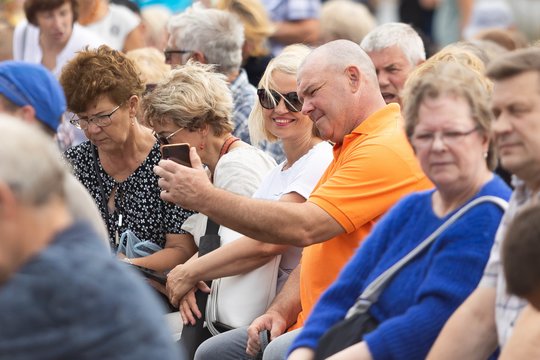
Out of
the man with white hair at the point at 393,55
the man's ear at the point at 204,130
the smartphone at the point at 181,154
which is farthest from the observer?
the man with white hair at the point at 393,55

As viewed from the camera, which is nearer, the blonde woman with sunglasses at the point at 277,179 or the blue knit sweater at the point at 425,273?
the blue knit sweater at the point at 425,273

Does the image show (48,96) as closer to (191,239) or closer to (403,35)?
(191,239)

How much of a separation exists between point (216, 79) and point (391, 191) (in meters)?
1.56

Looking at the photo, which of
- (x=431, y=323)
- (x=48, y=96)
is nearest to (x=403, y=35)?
(x=48, y=96)

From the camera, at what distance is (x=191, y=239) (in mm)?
5809

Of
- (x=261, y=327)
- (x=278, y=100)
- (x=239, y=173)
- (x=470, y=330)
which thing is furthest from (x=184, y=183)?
(x=470, y=330)

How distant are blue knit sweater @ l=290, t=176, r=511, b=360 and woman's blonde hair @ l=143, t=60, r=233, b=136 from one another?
6.74ft

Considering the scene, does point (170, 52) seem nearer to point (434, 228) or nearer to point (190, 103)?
point (190, 103)

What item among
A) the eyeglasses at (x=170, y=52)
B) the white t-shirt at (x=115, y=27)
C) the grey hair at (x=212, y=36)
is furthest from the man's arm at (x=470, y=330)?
the white t-shirt at (x=115, y=27)

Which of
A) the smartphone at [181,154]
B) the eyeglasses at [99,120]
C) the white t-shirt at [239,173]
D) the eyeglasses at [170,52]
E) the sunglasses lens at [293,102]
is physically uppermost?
the smartphone at [181,154]

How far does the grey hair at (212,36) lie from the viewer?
23.4 ft

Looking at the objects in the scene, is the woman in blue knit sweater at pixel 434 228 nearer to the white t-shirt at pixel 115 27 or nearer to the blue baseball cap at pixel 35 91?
the blue baseball cap at pixel 35 91

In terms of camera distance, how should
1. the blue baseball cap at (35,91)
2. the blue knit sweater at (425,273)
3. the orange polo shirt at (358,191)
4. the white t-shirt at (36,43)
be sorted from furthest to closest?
the white t-shirt at (36,43) → the orange polo shirt at (358,191) → the blue baseball cap at (35,91) → the blue knit sweater at (425,273)

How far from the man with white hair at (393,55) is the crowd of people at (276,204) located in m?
0.01
